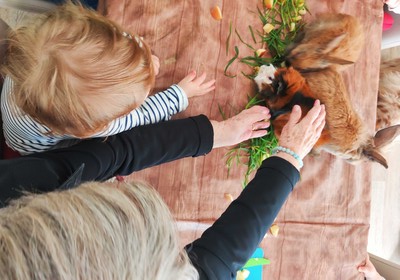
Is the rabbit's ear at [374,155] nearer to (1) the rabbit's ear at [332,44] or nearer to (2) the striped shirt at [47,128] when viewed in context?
(1) the rabbit's ear at [332,44]

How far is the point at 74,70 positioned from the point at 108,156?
268mm

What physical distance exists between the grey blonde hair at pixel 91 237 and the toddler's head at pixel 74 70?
0.95ft

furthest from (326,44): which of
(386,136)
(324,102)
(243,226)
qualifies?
(243,226)

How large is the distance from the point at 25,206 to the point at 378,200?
230cm

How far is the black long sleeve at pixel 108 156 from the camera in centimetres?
81

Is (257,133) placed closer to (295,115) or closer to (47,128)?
(295,115)

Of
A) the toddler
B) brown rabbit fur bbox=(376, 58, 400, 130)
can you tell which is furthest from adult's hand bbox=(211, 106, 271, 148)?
brown rabbit fur bbox=(376, 58, 400, 130)

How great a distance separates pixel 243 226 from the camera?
81 cm

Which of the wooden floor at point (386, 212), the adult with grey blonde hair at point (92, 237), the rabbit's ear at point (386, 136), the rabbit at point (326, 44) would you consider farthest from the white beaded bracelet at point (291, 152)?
the wooden floor at point (386, 212)

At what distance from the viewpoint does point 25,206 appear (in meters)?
0.50

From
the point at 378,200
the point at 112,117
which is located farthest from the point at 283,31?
the point at 378,200

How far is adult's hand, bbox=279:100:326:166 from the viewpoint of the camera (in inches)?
41.5

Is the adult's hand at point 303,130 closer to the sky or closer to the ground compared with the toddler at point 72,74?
closer to the ground

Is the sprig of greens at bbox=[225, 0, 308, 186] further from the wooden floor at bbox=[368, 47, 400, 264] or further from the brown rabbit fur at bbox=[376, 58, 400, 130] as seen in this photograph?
the wooden floor at bbox=[368, 47, 400, 264]
